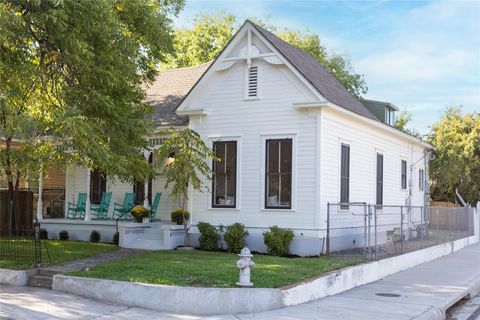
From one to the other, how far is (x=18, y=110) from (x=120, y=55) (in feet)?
9.57

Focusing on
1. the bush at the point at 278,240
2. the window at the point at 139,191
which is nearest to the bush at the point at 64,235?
the window at the point at 139,191

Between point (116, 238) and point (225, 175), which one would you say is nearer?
point (225, 175)

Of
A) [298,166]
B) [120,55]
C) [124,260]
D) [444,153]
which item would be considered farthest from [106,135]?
[444,153]

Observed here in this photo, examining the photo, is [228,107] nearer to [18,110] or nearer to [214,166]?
[214,166]

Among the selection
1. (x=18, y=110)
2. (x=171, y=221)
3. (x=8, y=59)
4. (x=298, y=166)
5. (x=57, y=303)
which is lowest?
(x=57, y=303)

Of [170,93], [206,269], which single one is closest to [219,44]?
[170,93]

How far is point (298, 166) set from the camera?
15367 mm

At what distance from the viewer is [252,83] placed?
16219mm

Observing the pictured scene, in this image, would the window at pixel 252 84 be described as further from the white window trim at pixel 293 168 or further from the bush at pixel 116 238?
the bush at pixel 116 238

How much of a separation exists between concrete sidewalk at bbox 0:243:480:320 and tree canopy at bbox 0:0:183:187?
3.18m

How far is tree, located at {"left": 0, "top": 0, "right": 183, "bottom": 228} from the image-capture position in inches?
462

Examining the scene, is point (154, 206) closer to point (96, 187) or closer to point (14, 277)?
point (96, 187)

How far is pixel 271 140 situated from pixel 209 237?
3323 mm

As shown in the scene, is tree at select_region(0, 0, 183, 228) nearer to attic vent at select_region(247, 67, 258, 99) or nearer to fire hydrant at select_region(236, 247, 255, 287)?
attic vent at select_region(247, 67, 258, 99)
